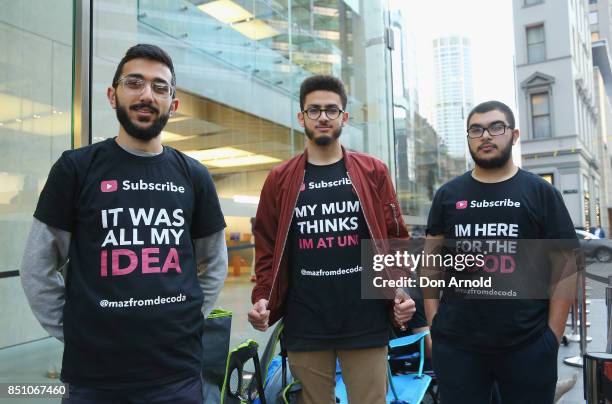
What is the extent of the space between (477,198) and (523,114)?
103ft

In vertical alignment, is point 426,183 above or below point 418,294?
above

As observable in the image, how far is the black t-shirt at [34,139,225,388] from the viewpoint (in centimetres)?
148

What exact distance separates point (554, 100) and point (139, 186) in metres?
32.6

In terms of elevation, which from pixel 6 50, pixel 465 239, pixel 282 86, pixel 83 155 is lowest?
pixel 465 239

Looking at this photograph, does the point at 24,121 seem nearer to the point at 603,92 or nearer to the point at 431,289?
the point at 431,289

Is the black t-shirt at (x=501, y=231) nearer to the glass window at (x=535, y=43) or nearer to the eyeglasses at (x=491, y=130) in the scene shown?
the eyeglasses at (x=491, y=130)

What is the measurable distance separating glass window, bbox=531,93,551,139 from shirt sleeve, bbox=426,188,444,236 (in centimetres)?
3018

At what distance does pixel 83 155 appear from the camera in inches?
63.8

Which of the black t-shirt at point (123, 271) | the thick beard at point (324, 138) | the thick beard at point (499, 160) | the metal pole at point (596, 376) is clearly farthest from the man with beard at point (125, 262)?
the metal pole at point (596, 376)

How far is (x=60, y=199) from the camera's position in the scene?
154 cm

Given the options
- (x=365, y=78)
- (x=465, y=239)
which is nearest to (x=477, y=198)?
(x=465, y=239)

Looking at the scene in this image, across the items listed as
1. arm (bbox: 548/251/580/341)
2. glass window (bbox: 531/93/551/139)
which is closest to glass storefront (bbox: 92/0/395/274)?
arm (bbox: 548/251/580/341)

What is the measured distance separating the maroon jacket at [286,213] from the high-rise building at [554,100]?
28586 millimetres

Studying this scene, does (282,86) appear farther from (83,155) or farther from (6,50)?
(83,155)
